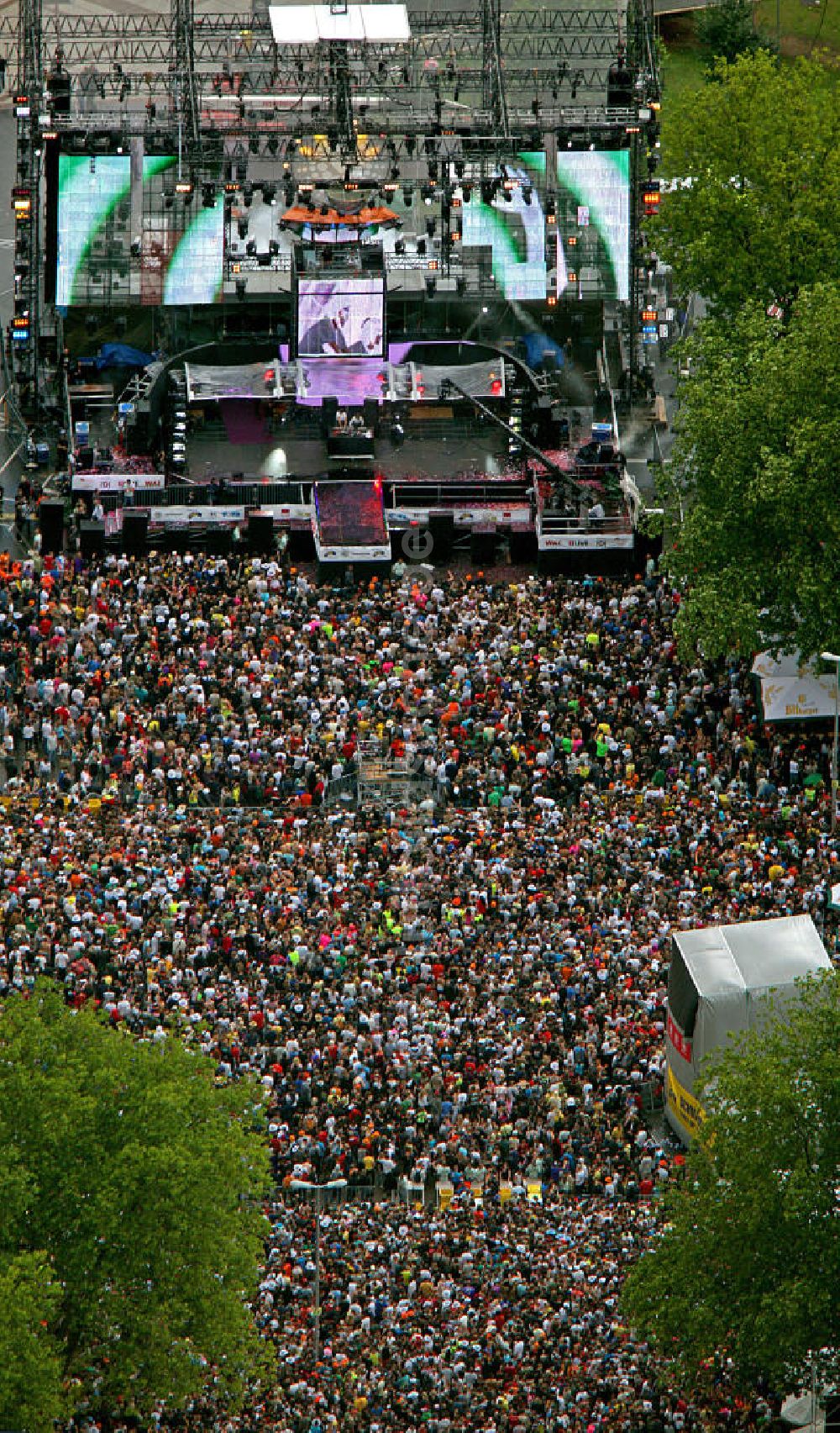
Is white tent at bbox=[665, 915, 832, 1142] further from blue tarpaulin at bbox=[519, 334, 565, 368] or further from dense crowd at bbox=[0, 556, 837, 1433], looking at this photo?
blue tarpaulin at bbox=[519, 334, 565, 368]

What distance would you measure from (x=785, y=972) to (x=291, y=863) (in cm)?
1566

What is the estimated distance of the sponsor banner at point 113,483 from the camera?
11744 centimetres

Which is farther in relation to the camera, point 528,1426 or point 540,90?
point 540,90

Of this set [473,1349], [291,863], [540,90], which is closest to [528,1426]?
[473,1349]

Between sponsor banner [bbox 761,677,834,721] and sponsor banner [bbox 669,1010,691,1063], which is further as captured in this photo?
sponsor banner [bbox 761,677,834,721]

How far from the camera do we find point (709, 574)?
105 m

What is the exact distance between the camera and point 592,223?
125m

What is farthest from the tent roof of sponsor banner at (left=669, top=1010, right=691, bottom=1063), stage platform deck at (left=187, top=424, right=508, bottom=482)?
stage platform deck at (left=187, top=424, right=508, bottom=482)

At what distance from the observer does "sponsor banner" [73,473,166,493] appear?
117438 millimetres

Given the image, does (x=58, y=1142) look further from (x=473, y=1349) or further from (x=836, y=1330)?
(x=836, y=1330)

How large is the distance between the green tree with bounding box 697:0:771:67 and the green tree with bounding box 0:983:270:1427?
261 ft

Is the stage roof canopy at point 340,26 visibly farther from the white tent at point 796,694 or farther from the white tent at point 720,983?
the white tent at point 720,983

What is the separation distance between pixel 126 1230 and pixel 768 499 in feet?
118

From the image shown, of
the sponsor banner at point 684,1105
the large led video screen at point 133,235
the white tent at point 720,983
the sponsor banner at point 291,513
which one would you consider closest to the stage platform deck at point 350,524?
the sponsor banner at point 291,513
